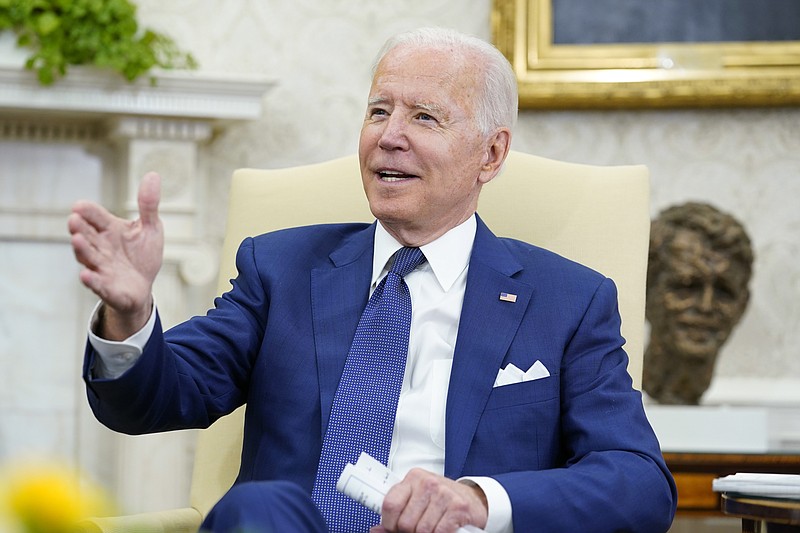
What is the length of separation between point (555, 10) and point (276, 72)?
0.85 meters

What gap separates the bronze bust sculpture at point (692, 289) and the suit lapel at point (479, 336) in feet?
2.78

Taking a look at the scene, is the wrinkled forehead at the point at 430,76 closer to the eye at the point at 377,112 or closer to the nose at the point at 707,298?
the eye at the point at 377,112

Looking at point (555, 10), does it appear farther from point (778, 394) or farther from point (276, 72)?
point (778, 394)

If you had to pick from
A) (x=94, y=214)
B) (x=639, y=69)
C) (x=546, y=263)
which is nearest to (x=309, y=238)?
(x=546, y=263)

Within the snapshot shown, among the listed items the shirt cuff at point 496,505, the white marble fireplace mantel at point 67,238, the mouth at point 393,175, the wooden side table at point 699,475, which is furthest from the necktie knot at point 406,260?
the white marble fireplace mantel at point 67,238

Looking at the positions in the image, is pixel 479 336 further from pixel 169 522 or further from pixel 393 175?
pixel 169 522

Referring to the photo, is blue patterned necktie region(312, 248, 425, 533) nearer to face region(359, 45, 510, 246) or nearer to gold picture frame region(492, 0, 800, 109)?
face region(359, 45, 510, 246)

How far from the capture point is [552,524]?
145 centimetres

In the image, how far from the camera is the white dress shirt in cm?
162

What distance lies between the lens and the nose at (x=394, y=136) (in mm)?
1733

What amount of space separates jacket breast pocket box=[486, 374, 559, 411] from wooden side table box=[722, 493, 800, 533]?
30 centimetres

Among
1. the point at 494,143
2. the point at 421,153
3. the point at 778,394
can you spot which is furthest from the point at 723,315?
the point at 421,153

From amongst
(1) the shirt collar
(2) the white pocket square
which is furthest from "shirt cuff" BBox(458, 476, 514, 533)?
(1) the shirt collar

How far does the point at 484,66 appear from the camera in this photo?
5.94 ft
